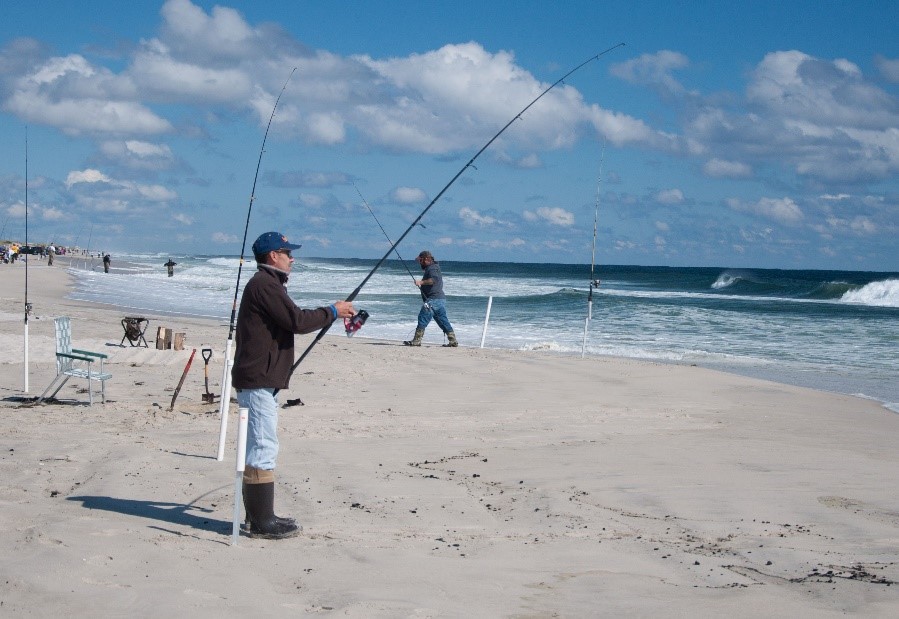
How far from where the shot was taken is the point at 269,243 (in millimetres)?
4785

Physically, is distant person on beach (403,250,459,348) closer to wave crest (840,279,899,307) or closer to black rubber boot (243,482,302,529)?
black rubber boot (243,482,302,529)

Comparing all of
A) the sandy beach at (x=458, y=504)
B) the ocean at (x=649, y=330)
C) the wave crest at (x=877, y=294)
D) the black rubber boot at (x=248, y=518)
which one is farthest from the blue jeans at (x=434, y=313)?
the wave crest at (x=877, y=294)

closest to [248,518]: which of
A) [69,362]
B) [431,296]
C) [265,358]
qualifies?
[265,358]

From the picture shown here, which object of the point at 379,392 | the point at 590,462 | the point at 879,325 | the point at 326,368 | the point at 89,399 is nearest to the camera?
the point at 590,462

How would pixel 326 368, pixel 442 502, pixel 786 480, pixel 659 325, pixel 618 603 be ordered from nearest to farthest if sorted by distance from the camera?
1. pixel 618 603
2. pixel 442 502
3. pixel 786 480
4. pixel 326 368
5. pixel 659 325

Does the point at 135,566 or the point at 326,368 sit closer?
the point at 135,566

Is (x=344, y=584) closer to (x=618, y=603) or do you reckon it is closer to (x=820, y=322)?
(x=618, y=603)

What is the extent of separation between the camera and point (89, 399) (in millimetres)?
8828

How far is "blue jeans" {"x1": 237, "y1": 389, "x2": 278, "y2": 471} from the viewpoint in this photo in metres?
→ 4.64

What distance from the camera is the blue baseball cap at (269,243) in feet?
15.7

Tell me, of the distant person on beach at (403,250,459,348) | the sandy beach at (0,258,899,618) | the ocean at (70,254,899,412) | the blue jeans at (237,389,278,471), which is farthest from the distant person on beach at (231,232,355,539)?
the distant person on beach at (403,250,459,348)

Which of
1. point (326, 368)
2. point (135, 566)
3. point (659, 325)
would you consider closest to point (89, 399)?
point (326, 368)

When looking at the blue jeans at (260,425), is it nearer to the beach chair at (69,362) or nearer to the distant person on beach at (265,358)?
the distant person on beach at (265,358)

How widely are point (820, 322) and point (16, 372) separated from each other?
2330 cm
